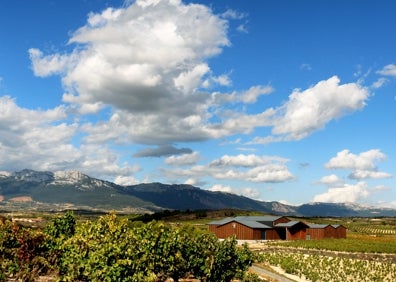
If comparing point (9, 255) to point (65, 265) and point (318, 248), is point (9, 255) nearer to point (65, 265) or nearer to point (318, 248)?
point (65, 265)

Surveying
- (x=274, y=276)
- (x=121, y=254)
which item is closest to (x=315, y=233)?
(x=274, y=276)

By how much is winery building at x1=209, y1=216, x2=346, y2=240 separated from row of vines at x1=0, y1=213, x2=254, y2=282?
81154 millimetres

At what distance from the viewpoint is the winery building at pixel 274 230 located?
115562 mm

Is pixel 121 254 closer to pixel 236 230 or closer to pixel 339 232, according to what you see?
pixel 236 230

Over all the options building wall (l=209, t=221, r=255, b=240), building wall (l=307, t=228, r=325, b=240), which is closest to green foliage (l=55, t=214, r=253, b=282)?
building wall (l=209, t=221, r=255, b=240)

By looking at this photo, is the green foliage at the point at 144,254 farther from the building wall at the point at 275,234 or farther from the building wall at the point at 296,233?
the building wall at the point at 296,233

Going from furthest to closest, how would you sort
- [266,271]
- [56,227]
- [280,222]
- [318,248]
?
[280,222]
[318,248]
[266,271]
[56,227]

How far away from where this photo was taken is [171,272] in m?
32.4

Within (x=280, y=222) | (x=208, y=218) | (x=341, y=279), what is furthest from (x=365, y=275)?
(x=208, y=218)

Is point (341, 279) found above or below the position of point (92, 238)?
below

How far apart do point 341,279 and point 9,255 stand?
3639 cm

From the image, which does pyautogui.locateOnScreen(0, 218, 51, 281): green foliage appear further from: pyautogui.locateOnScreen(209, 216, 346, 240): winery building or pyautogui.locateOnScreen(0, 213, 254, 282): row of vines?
→ pyautogui.locateOnScreen(209, 216, 346, 240): winery building

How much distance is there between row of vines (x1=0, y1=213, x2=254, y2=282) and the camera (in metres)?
29.4

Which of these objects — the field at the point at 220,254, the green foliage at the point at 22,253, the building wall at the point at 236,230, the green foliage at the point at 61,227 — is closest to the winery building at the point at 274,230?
the building wall at the point at 236,230
